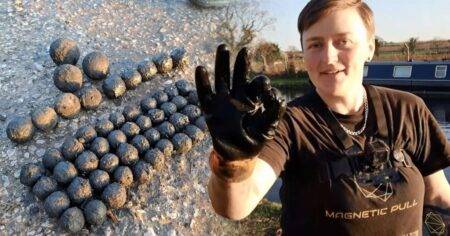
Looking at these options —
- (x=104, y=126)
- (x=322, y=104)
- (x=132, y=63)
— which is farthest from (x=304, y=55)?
(x=132, y=63)

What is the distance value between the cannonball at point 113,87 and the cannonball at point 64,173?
109 centimetres

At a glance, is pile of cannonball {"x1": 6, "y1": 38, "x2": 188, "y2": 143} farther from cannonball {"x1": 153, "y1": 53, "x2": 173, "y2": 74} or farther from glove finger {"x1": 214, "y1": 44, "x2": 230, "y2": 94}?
glove finger {"x1": 214, "y1": 44, "x2": 230, "y2": 94}

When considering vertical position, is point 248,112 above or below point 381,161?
above

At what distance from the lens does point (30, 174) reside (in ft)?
13.0

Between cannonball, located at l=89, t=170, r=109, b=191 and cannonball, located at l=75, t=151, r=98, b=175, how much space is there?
0.05m

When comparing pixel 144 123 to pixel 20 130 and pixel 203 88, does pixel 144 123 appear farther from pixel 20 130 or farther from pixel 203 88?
pixel 203 88

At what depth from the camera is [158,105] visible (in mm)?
4676

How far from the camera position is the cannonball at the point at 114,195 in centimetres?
383

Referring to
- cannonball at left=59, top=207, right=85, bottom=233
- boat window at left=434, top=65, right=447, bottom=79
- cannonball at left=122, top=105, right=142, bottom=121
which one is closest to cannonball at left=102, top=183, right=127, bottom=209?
cannonball at left=59, top=207, right=85, bottom=233

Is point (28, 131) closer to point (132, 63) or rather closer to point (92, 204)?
point (92, 204)

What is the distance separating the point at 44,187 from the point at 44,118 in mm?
786

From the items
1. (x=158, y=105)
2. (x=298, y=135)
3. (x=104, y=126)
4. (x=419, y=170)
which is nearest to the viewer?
(x=298, y=135)

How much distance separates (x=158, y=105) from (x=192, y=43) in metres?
1.58

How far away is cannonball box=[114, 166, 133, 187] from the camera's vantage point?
3932 millimetres
